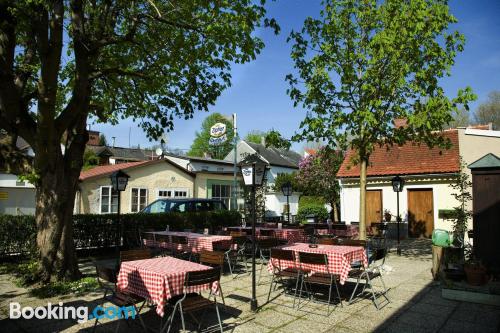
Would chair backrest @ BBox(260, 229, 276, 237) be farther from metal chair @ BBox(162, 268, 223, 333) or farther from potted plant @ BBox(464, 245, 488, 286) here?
metal chair @ BBox(162, 268, 223, 333)

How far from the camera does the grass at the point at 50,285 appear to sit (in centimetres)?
752

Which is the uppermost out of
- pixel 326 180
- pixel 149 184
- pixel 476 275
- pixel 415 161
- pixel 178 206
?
Answer: pixel 415 161

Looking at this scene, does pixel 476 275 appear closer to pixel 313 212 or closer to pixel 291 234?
pixel 291 234

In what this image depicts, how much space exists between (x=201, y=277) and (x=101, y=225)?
331 inches

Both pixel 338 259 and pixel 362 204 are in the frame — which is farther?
pixel 362 204

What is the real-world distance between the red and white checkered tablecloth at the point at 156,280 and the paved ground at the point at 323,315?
0.59 meters

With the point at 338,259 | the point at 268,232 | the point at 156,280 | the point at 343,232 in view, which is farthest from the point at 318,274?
the point at 343,232

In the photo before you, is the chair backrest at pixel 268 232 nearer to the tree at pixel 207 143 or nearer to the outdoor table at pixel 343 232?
the outdoor table at pixel 343 232

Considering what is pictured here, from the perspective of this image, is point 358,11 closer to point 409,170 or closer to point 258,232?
point 258,232

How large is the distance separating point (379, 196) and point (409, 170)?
78.7 inches

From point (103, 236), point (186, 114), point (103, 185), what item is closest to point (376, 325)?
point (186, 114)

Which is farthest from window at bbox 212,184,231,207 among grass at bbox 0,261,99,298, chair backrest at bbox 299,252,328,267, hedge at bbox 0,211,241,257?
chair backrest at bbox 299,252,328,267

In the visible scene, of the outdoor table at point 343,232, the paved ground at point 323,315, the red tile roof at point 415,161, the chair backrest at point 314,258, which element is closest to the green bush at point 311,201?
the red tile roof at point 415,161

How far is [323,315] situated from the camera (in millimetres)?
6152
